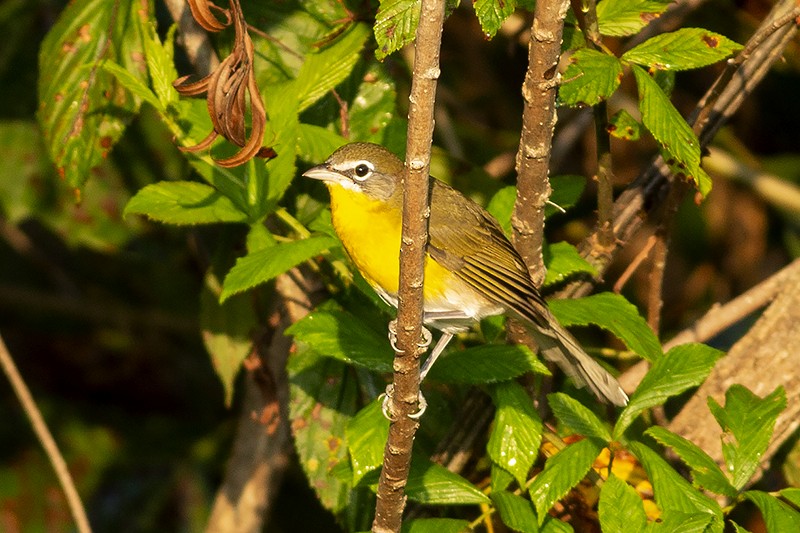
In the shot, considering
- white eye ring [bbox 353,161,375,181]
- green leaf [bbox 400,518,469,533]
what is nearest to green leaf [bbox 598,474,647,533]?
green leaf [bbox 400,518,469,533]

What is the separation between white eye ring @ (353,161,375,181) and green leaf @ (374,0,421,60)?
662mm

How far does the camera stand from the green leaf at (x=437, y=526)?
112 inches

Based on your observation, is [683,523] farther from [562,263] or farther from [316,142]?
[316,142]

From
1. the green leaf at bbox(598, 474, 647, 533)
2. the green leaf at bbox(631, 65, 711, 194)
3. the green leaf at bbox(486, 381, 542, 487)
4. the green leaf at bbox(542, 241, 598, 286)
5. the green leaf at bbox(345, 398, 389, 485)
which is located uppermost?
the green leaf at bbox(631, 65, 711, 194)

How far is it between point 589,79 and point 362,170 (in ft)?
2.62

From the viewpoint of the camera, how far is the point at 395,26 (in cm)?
255

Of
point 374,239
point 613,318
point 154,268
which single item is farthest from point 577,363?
point 154,268

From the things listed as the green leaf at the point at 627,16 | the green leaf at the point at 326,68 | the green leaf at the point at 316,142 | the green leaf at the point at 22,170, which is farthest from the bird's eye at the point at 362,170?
the green leaf at the point at 22,170

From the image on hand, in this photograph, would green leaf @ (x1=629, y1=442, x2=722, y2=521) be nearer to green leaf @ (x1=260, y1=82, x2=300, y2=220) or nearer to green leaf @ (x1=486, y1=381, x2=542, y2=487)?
green leaf @ (x1=486, y1=381, x2=542, y2=487)

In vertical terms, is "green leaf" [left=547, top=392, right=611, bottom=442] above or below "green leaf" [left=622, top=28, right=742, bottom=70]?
below

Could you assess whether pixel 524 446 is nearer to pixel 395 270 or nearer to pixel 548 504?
pixel 548 504

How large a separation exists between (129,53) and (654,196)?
1.67 metres

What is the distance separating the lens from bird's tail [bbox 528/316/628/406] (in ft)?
10.4

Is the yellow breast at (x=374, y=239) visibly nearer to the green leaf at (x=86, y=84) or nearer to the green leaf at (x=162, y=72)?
the green leaf at (x=162, y=72)
